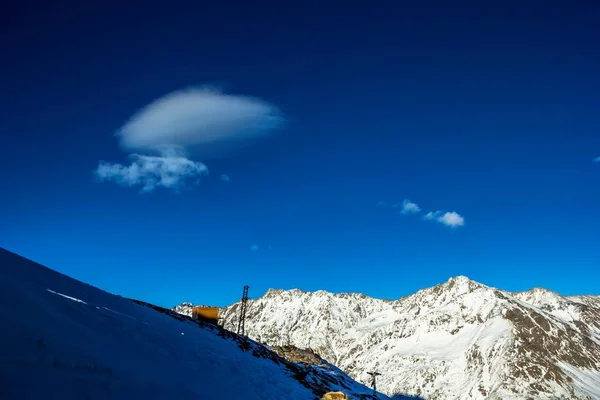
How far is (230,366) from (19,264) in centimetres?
984

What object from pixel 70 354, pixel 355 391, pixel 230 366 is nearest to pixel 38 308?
pixel 70 354

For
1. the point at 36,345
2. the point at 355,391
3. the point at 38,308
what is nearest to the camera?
the point at 36,345

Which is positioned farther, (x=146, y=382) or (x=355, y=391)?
(x=355, y=391)

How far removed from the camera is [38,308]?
1009cm

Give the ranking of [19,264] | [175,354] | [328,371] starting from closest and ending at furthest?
[19,264], [175,354], [328,371]

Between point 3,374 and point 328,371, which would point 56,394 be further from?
point 328,371

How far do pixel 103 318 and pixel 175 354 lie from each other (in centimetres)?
308

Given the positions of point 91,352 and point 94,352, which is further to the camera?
point 94,352

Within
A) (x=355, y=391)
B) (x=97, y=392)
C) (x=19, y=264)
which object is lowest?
(x=355, y=391)

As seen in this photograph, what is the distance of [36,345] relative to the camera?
27.6ft

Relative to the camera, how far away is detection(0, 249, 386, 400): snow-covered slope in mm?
7918

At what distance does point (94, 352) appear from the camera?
32.8 feet

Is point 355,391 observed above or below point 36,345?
below

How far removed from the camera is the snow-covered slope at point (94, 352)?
7.92m
